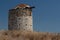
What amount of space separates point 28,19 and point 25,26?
144 centimetres

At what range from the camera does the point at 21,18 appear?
122 feet

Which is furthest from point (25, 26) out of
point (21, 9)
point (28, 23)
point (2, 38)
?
point (2, 38)

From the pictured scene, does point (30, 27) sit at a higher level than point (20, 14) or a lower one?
lower

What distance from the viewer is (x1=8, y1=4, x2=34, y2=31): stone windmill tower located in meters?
36.6

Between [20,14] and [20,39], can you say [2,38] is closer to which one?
[20,39]

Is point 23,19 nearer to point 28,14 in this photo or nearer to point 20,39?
point 28,14

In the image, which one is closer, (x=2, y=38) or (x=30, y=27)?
(x=2, y=38)

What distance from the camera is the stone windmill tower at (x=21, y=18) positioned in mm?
36625

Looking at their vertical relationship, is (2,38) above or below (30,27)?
above

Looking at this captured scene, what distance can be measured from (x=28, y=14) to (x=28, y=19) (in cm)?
93

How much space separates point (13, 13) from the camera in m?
36.5

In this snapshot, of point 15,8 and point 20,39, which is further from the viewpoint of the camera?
point 15,8

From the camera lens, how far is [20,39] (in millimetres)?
9953

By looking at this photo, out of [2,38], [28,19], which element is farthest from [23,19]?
[2,38]
